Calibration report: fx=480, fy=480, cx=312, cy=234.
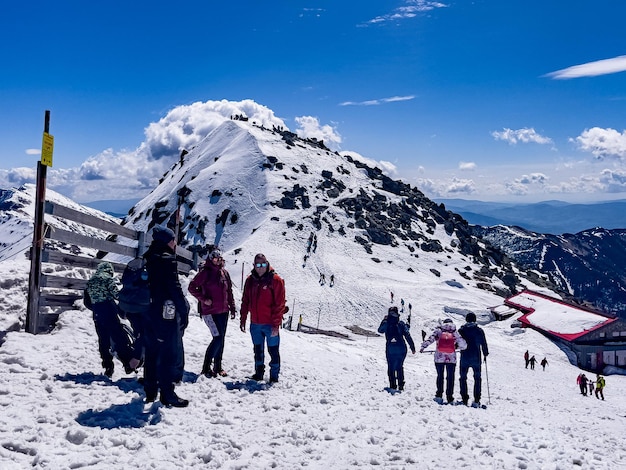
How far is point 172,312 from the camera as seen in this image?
7.34m

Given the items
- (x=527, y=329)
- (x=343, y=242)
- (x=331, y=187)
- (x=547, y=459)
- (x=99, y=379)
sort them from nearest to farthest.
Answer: (x=547, y=459), (x=99, y=379), (x=527, y=329), (x=343, y=242), (x=331, y=187)

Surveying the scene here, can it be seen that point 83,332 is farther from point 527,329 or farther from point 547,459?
point 527,329

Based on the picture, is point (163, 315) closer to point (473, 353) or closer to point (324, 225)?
point (473, 353)

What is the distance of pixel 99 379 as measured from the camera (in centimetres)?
855

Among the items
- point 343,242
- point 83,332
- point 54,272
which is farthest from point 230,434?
point 343,242

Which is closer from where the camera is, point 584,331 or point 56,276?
point 56,276

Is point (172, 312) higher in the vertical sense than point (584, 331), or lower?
higher

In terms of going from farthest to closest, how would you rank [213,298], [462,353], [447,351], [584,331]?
[584,331], [462,353], [447,351], [213,298]

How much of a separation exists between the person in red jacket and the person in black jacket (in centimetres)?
265

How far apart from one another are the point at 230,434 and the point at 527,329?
56251 mm

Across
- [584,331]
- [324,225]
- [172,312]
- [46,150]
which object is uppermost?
[324,225]

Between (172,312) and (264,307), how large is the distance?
2.97 meters

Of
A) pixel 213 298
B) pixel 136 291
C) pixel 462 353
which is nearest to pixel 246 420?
pixel 136 291

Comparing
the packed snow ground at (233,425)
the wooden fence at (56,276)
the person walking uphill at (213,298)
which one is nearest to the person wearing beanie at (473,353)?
the packed snow ground at (233,425)
